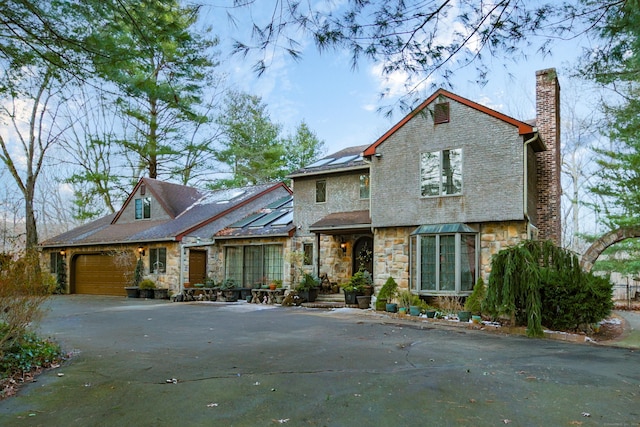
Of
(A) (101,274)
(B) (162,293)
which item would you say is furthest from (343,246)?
(A) (101,274)

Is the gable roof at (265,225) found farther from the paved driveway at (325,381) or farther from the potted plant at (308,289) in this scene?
the paved driveway at (325,381)

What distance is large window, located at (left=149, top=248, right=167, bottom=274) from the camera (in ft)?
62.7

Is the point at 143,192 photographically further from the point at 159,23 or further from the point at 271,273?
the point at 159,23

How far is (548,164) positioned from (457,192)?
3143 mm

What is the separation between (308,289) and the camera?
15.6 meters

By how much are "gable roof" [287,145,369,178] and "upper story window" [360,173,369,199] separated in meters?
0.51

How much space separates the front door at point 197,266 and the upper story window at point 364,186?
754 centimetres

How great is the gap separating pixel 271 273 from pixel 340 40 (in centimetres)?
1311

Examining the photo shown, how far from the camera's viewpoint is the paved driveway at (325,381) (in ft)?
13.9

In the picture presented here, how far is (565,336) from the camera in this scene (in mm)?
9281

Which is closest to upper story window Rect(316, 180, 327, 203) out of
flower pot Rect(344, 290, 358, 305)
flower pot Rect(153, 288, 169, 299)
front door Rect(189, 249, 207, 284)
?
flower pot Rect(344, 290, 358, 305)

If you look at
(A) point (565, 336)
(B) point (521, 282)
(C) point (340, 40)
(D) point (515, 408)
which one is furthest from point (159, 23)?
(A) point (565, 336)

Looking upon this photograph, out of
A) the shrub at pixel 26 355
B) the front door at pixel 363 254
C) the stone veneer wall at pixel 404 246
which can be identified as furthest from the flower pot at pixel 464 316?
the shrub at pixel 26 355

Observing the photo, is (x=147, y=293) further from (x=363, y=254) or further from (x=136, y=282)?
(x=363, y=254)
